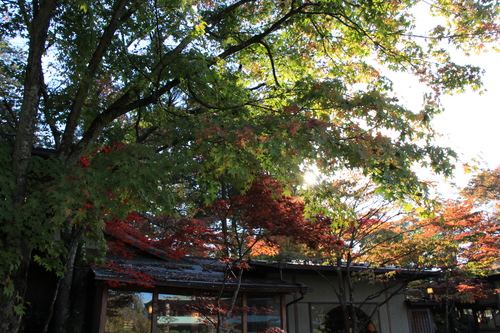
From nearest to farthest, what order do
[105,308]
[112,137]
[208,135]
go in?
[208,135] → [112,137] → [105,308]

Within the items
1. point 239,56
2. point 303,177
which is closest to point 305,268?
point 303,177

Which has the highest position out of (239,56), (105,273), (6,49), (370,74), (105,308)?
(6,49)

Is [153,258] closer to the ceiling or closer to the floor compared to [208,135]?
closer to the floor

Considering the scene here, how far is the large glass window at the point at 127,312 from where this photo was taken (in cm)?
945

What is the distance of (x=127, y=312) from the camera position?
9672 millimetres

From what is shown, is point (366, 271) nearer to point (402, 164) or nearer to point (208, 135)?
point (402, 164)

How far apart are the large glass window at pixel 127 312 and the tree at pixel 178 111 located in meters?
2.49

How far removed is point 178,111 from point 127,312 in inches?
209

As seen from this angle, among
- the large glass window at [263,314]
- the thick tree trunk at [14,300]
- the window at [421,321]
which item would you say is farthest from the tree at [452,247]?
the thick tree trunk at [14,300]

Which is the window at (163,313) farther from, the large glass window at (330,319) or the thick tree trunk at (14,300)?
the thick tree trunk at (14,300)

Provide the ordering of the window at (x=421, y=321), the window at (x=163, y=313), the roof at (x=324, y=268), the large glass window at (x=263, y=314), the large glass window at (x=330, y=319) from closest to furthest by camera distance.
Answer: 1. the window at (x=163, y=313)
2. the large glass window at (x=263, y=314)
3. the roof at (x=324, y=268)
4. the large glass window at (x=330, y=319)
5. the window at (x=421, y=321)

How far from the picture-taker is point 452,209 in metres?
12.6

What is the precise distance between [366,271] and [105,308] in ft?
25.7

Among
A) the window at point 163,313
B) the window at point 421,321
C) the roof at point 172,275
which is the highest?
the roof at point 172,275
